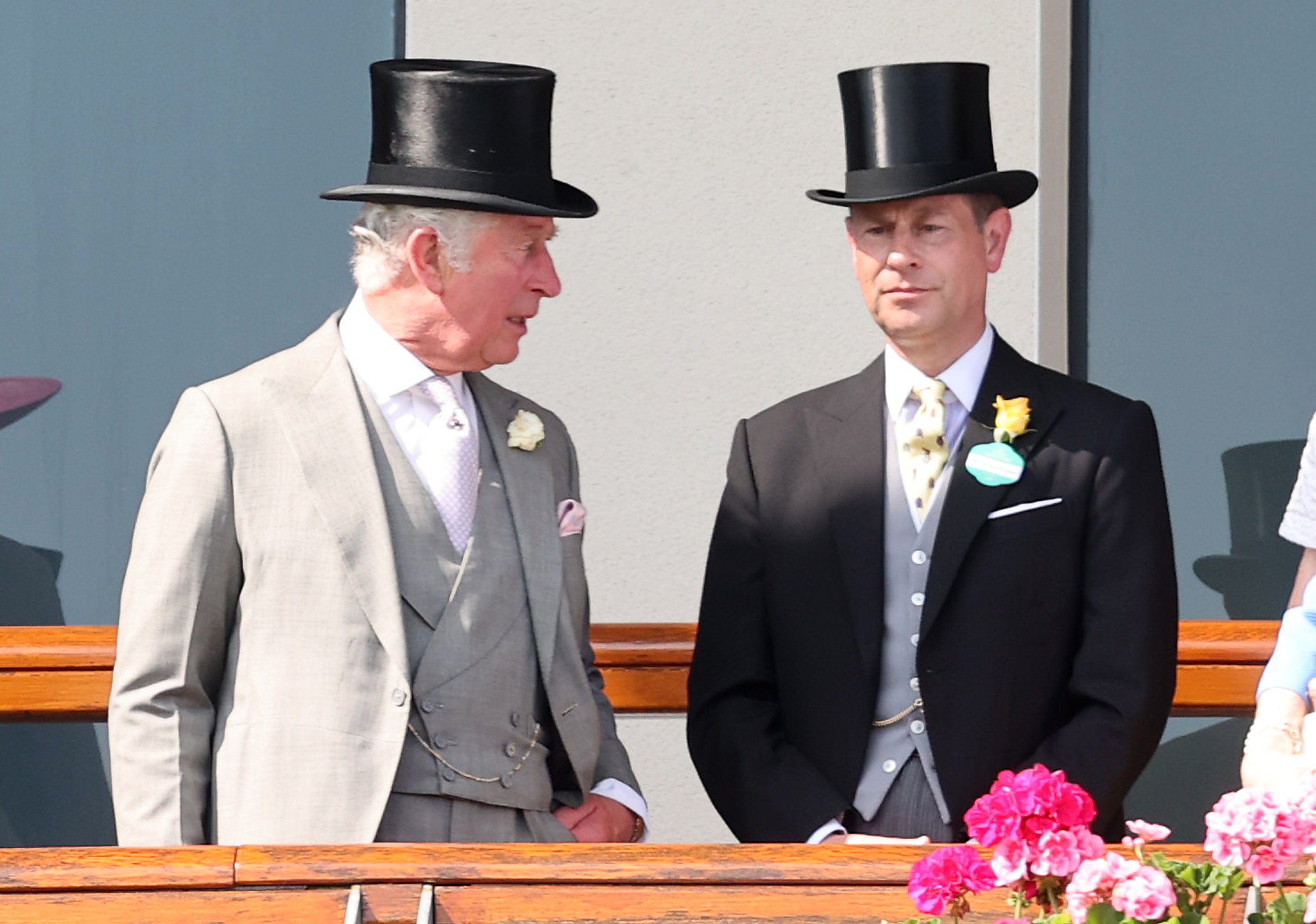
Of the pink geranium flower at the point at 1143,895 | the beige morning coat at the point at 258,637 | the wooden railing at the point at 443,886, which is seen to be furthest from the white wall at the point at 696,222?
the pink geranium flower at the point at 1143,895

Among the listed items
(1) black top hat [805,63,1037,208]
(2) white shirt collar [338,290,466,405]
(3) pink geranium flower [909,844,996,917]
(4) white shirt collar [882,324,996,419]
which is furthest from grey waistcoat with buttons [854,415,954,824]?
(3) pink geranium flower [909,844,996,917]

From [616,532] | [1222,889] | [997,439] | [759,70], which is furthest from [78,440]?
[1222,889]

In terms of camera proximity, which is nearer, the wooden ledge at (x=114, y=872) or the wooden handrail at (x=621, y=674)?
the wooden ledge at (x=114, y=872)

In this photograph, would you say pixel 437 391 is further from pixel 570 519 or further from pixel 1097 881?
pixel 1097 881

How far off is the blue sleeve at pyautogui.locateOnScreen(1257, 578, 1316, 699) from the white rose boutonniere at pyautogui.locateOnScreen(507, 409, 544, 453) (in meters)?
1.11

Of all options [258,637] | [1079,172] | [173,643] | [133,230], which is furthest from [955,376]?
[133,230]

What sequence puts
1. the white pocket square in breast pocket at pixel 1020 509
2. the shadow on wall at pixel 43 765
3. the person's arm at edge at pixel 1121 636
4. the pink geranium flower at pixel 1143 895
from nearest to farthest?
1. the pink geranium flower at pixel 1143 895
2. the person's arm at edge at pixel 1121 636
3. the white pocket square in breast pocket at pixel 1020 509
4. the shadow on wall at pixel 43 765

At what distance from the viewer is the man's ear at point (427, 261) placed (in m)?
2.99

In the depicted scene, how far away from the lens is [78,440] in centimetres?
464

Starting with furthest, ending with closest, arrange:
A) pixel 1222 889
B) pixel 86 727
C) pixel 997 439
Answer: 1. pixel 86 727
2. pixel 997 439
3. pixel 1222 889

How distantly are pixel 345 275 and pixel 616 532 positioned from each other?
829mm

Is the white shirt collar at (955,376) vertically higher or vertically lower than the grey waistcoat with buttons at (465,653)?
higher

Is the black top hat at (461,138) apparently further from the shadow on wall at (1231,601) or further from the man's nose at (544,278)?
the shadow on wall at (1231,601)

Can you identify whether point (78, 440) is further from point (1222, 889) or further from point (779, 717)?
point (1222, 889)
